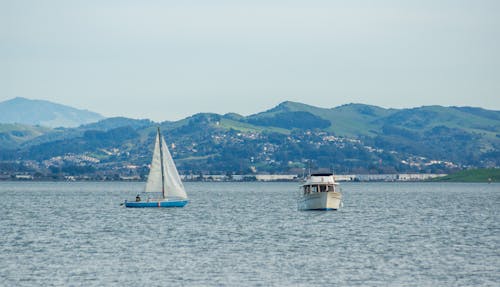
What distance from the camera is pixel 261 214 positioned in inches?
4719

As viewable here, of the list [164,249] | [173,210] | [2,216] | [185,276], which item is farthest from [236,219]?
[185,276]

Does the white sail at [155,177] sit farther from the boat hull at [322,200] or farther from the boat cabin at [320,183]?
the boat cabin at [320,183]

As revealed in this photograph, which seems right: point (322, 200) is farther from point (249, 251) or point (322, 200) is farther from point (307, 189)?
point (249, 251)

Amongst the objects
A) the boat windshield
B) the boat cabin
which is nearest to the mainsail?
the boat windshield

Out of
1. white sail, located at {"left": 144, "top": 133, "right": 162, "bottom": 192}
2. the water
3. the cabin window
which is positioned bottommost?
the water

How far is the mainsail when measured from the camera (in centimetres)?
11975

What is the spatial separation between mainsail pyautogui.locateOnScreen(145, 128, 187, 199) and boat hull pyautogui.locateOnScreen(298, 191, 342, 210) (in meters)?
17.6

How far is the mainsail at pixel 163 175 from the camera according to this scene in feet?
393

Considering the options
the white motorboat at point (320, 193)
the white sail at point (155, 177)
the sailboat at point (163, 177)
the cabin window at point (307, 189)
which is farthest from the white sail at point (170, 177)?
the white motorboat at point (320, 193)

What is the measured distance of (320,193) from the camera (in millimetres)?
114438

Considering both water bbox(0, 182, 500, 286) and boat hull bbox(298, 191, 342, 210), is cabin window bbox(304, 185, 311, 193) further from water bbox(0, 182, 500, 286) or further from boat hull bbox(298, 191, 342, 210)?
water bbox(0, 182, 500, 286)

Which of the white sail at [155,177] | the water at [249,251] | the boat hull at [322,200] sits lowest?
the water at [249,251]

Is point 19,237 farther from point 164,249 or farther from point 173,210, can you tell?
point 173,210

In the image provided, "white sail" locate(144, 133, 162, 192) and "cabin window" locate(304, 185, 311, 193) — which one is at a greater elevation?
"white sail" locate(144, 133, 162, 192)
